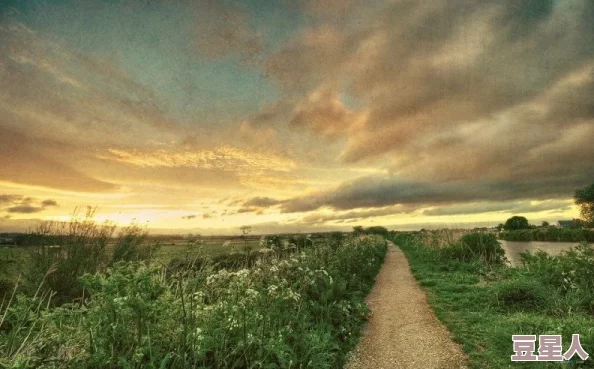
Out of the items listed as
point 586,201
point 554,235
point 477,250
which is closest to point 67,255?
point 477,250

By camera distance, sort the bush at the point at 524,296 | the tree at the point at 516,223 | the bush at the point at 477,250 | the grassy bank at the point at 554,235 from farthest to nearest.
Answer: the tree at the point at 516,223
the grassy bank at the point at 554,235
the bush at the point at 477,250
the bush at the point at 524,296

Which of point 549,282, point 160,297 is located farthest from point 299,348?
point 549,282

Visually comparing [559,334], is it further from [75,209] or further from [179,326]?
[75,209]

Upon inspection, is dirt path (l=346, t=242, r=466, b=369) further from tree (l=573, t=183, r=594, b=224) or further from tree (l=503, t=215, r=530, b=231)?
tree (l=503, t=215, r=530, b=231)

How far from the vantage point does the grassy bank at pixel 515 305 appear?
665 cm

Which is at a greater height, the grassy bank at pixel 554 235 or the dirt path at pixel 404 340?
the grassy bank at pixel 554 235

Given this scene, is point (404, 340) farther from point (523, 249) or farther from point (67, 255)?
point (523, 249)

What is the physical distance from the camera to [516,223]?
8650 cm

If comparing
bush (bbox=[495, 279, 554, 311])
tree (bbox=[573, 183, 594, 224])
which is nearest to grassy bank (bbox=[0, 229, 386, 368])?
bush (bbox=[495, 279, 554, 311])

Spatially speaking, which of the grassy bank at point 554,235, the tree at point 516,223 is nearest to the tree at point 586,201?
the tree at point 516,223

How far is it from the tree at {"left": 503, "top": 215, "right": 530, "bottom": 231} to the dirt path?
85501 millimetres

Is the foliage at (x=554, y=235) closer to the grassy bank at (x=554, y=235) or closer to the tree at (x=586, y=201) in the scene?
the grassy bank at (x=554, y=235)

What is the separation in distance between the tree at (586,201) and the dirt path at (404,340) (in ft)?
248

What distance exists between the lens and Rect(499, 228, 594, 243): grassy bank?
44500 millimetres
